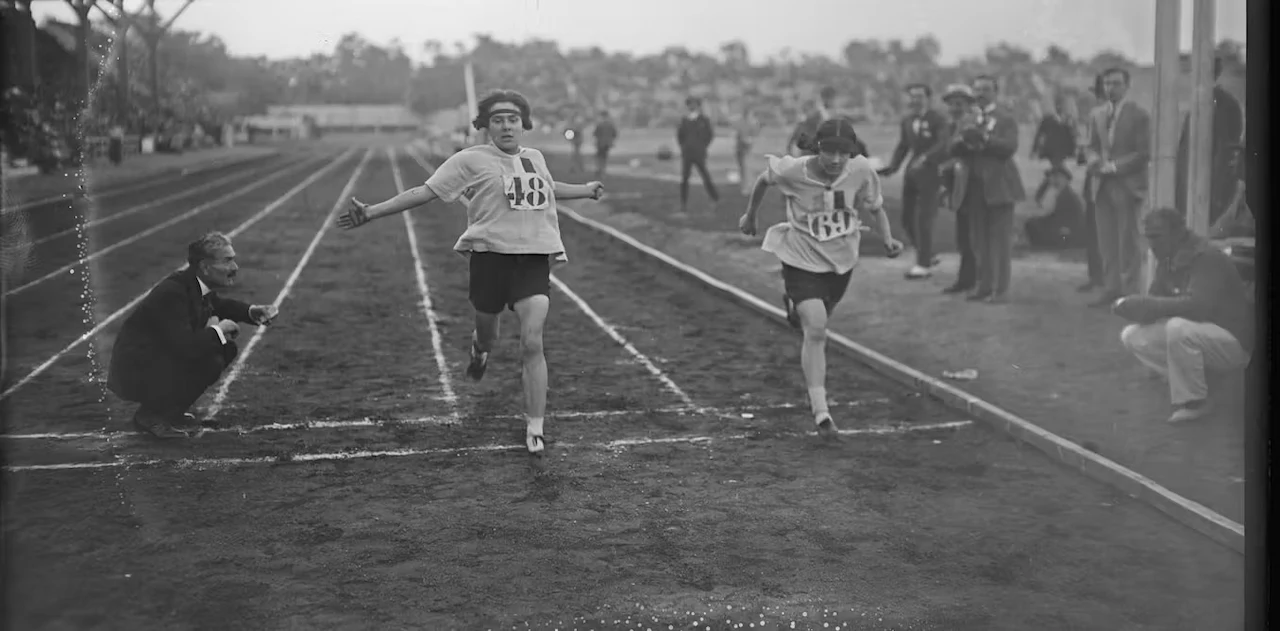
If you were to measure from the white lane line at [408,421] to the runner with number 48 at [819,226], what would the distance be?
0.71m

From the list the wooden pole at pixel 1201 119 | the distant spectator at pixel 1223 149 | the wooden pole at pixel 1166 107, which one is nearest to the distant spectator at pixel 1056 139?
the distant spectator at pixel 1223 149

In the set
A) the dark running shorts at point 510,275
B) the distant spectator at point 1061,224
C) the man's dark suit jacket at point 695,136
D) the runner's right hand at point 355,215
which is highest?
the man's dark suit jacket at point 695,136

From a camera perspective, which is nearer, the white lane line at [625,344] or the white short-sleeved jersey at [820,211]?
the white short-sleeved jersey at [820,211]

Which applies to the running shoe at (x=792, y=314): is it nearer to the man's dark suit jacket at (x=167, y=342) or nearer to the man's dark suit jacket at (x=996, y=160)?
the man's dark suit jacket at (x=167, y=342)

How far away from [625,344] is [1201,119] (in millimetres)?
4534

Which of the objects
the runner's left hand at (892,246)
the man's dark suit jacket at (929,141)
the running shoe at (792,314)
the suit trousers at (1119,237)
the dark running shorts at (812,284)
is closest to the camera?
the runner's left hand at (892,246)

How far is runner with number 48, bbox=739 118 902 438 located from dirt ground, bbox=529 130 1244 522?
1.37 m

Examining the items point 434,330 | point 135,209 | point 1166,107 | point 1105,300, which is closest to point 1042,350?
point 1105,300

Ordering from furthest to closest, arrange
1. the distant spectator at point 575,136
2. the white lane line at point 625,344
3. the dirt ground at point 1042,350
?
the distant spectator at point 575,136 → the white lane line at point 625,344 → the dirt ground at point 1042,350

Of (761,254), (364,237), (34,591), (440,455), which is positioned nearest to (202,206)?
(364,237)

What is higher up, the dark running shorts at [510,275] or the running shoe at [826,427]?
the dark running shorts at [510,275]

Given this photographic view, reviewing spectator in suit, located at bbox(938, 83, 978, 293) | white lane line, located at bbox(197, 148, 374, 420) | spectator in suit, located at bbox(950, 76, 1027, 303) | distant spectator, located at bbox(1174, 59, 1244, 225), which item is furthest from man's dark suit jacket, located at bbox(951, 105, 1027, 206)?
white lane line, located at bbox(197, 148, 374, 420)

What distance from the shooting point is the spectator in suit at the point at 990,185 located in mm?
11609

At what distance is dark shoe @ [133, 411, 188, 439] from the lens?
6988 millimetres
